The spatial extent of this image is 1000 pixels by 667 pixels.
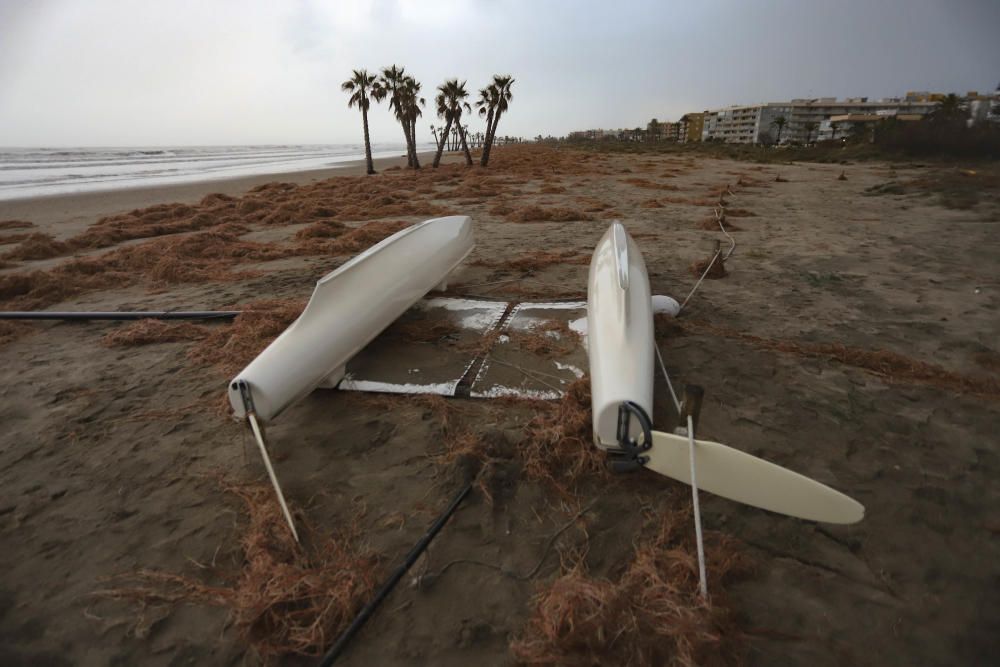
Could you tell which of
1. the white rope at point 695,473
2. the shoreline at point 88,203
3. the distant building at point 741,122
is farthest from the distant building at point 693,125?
the white rope at point 695,473

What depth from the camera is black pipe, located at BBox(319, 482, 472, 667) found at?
2080 mm

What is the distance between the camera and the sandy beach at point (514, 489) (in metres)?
2.17

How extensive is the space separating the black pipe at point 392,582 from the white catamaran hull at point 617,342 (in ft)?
3.12

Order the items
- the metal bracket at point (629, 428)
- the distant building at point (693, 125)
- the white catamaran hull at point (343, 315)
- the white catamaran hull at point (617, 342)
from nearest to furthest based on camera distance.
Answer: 1. the metal bracket at point (629, 428)
2. the white catamaran hull at point (617, 342)
3. the white catamaran hull at point (343, 315)
4. the distant building at point (693, 125)

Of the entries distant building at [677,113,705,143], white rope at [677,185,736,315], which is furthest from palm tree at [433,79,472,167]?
distant building at [677,113,705,143]

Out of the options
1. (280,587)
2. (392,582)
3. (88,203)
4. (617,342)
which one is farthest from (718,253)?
(88,203)

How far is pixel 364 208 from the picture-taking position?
13703 millimetres

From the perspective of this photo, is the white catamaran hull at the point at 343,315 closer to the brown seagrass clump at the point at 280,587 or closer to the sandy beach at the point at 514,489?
the sandy beach at the point at 514,489

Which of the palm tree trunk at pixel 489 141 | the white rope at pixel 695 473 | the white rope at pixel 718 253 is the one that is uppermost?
the palm tree trunk at pixel 489 141

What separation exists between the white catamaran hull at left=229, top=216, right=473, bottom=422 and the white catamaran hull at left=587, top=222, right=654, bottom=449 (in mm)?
1976

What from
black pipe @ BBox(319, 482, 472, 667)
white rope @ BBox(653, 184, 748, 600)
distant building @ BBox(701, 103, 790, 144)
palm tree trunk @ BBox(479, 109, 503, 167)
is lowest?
black pipe @ BBox(319, 482, 472, 667)

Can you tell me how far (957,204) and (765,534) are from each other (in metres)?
13.9

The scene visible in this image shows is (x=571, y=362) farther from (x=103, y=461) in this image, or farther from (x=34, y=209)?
(x=34, y=209)

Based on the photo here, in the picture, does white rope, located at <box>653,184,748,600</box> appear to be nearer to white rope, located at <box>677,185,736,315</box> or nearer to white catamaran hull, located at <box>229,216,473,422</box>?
white rope, located at <box>677,185,736,315</box>
